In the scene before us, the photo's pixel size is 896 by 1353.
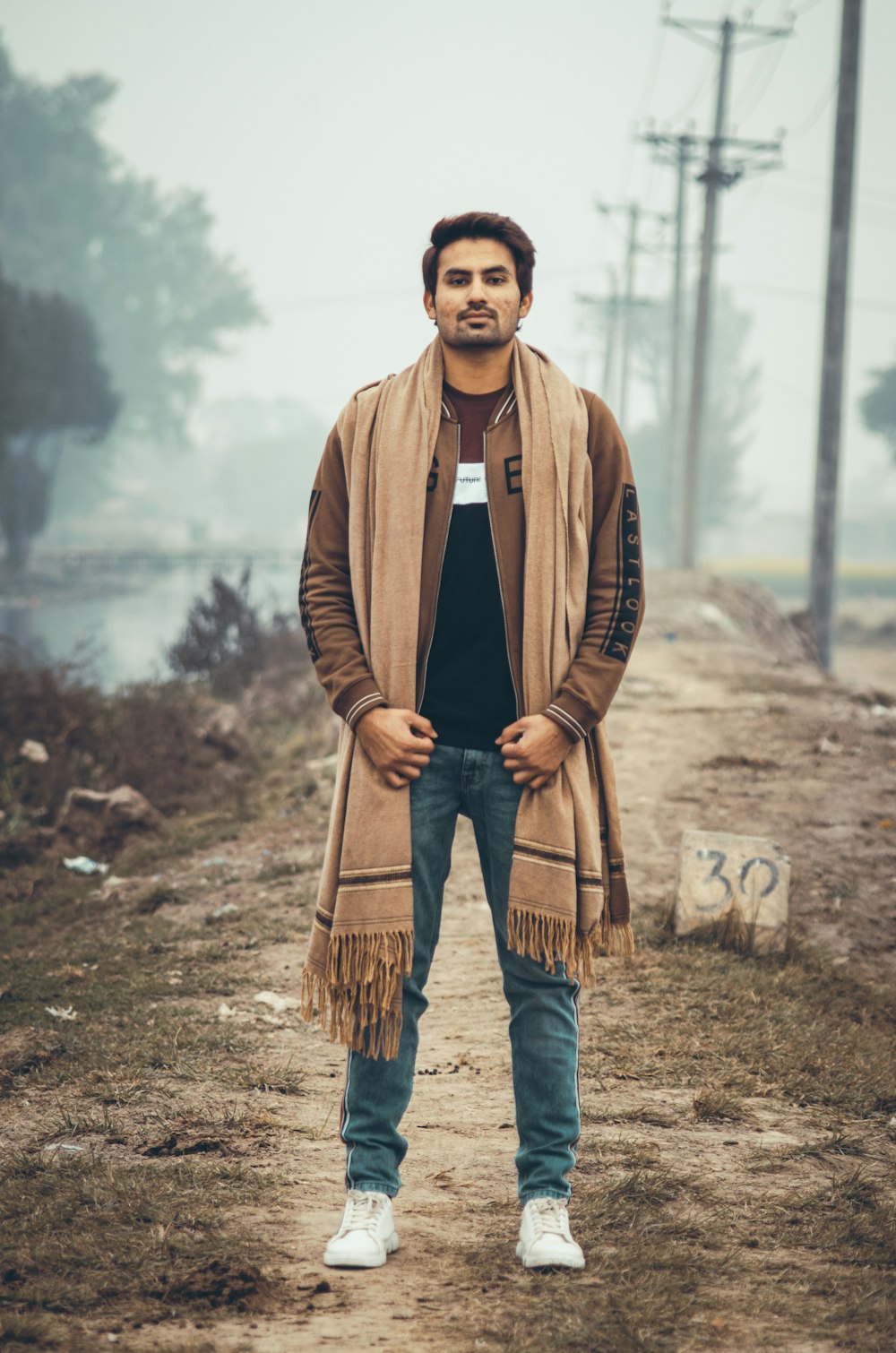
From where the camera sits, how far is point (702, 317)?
84.8 ft

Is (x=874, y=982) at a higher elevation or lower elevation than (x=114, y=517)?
lower

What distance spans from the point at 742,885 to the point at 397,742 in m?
3.08

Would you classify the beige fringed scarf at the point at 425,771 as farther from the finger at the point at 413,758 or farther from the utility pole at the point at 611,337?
the utility pole at the point at 611,337

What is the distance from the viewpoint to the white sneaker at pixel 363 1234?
2824 millimetres

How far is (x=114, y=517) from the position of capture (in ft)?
267

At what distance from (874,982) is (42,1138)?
11.0ft

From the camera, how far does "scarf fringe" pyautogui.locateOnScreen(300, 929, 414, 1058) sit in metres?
2.84

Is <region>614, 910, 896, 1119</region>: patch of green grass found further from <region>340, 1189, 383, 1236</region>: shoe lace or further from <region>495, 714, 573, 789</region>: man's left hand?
<region>495, 714, 573, 789</region>: man's left hand

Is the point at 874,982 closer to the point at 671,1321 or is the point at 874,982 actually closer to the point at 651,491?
the point at 671,1321

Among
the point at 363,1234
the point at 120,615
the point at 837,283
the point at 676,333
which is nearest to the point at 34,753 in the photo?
the point at 363,1234

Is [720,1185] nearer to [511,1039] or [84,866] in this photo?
[511,1039]

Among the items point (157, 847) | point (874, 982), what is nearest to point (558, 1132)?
point (874, 982)

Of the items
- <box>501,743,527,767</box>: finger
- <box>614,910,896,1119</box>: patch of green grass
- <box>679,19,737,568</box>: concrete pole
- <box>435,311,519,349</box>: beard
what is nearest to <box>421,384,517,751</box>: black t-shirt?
<box>501,743,527,767</box>: finger

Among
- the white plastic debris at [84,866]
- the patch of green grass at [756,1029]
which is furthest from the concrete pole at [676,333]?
the patch of green grass at [756,1029]
